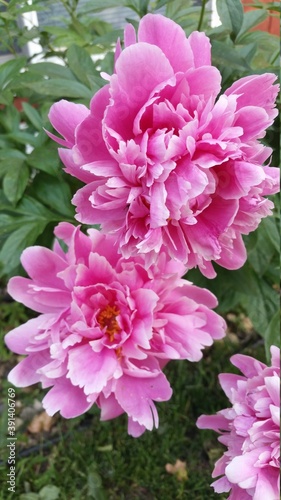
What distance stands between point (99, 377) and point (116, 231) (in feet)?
0.46

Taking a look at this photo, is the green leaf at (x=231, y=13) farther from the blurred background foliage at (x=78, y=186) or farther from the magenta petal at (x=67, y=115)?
the magenta petal at (x=67, y=115)

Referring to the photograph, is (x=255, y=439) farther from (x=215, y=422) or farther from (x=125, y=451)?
(x=125, y=451)

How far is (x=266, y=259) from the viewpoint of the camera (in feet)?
2.28

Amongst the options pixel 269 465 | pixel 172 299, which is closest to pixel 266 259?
pixel 172 299

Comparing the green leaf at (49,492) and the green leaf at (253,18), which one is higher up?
the green leaf at (253,18)

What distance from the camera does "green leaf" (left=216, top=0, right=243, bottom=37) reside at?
0.49 meters

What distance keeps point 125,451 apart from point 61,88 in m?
0.55

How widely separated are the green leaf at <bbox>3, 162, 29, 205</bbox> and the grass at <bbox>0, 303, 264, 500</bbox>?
0.31 m

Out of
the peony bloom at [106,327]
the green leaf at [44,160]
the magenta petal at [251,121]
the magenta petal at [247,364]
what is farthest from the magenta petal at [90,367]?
the green leaf at [44,160]

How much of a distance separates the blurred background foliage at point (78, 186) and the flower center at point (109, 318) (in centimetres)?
15

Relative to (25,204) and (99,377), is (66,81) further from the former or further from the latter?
(99,377)

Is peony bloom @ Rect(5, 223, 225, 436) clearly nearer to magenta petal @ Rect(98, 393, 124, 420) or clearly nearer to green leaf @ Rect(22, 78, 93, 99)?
magenta petal @ Rect(98, 393, 124, 420)

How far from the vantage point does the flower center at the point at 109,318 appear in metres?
0.46

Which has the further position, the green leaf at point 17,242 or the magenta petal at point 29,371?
the green leaf at point 17,242
